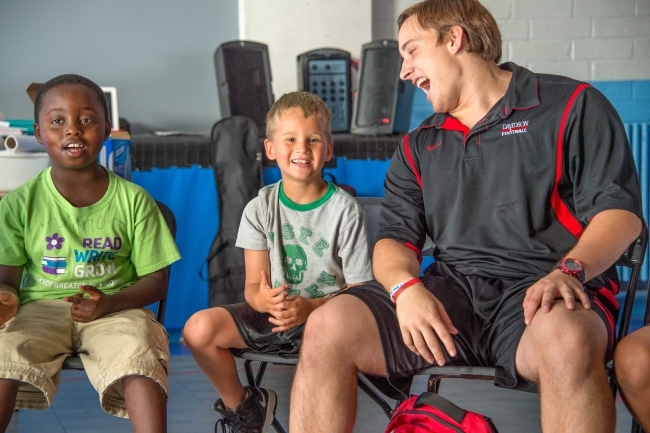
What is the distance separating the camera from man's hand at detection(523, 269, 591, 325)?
56.4 inches

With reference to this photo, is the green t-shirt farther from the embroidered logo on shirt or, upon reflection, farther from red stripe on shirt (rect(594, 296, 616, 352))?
red stripe on shirt (rect(594, 296, 616, 352))

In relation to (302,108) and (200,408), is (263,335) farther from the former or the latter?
(200,408)

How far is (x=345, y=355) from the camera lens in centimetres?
156

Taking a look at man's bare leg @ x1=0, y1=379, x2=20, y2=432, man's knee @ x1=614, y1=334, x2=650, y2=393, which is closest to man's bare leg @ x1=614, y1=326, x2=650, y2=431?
man's knee @ x1=614, y1=334, x2=650, y2=393

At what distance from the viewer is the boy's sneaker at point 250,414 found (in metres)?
1.93

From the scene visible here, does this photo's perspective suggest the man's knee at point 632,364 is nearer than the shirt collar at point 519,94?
Yes

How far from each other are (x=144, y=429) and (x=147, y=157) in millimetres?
1900

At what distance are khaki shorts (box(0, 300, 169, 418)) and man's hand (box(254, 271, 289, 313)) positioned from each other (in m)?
0.23

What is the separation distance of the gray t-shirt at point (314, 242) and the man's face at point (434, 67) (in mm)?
373

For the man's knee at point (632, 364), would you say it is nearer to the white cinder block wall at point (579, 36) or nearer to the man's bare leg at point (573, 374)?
the man's bare leg at point (573, 374)

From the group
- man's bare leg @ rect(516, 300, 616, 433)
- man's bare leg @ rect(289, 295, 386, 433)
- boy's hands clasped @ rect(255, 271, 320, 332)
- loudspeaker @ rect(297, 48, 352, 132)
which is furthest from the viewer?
loudspeaker @ rect(297, 48, 352, 132)

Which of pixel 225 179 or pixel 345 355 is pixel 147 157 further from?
pixel 345 355

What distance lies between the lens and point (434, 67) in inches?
72.2

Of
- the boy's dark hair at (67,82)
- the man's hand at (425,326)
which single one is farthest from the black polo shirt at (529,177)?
the boy's dark hair at (67,82)
